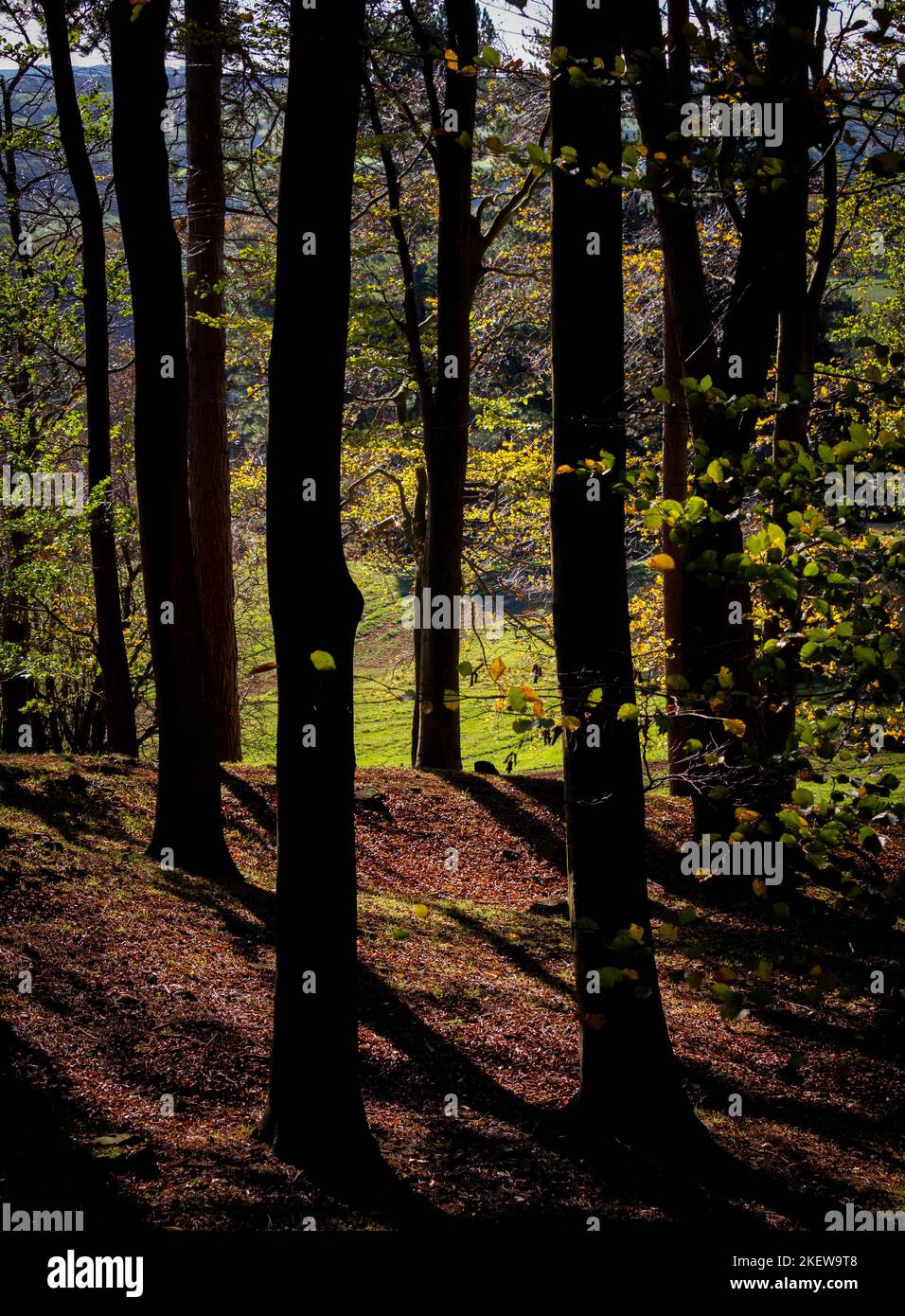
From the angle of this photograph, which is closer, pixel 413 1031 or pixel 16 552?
pixel 413 1031

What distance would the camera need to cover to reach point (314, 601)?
4.62 meters

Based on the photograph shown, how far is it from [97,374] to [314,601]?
9.09 metres

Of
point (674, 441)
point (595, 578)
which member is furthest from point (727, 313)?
point (674, 441)

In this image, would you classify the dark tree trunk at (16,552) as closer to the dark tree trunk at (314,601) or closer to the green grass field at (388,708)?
the green grass field at (388,708)

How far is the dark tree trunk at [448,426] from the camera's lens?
41.4ft

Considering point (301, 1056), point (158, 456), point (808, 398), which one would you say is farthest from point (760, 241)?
point (301, 1056)

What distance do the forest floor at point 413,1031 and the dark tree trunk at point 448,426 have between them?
2.66 meters

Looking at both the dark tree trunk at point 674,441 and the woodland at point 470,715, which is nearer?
the woodland at point 470,715

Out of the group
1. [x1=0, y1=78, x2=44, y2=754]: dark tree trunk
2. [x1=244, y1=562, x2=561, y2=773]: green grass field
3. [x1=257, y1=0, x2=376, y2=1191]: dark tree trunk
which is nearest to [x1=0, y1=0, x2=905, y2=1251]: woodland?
[x1=257, y1=0, x2=376, y2=1191]: dark tree trunk

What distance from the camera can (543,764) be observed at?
2831 cm

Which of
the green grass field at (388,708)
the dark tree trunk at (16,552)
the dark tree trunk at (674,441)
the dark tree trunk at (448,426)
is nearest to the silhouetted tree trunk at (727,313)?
the dark tree trunk at (674,441)

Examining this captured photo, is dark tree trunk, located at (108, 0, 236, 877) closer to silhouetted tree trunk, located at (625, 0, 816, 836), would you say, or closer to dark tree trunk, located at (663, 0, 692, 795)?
silhouetted tree trunk, located at (625, 0, 816, 836)

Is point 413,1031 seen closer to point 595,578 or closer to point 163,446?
point 595,578
